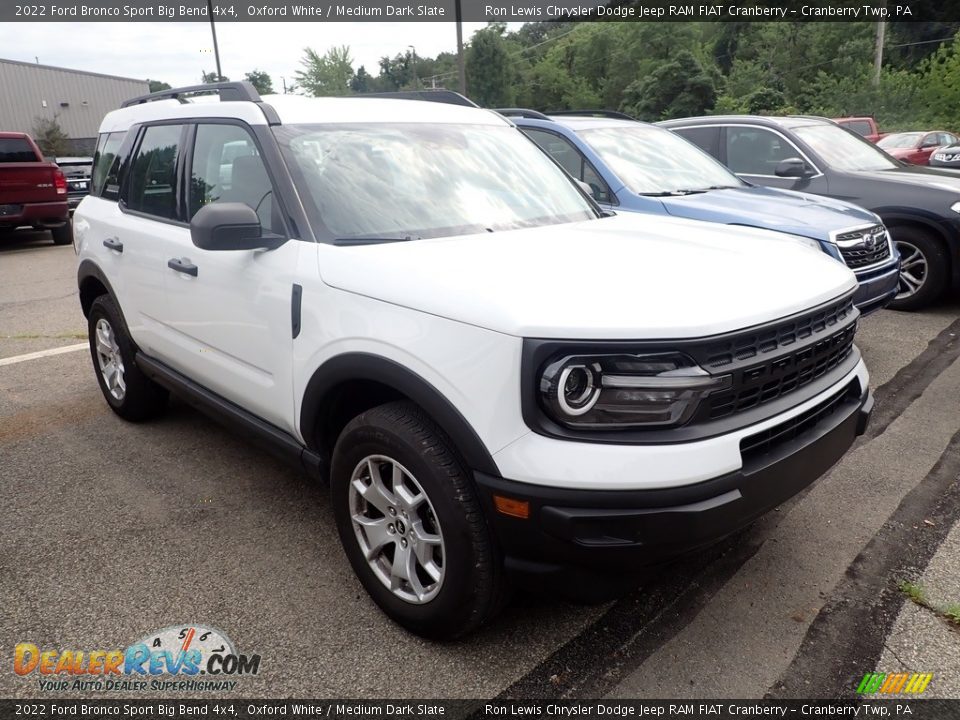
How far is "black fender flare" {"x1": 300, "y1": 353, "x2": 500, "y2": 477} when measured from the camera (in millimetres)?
2111

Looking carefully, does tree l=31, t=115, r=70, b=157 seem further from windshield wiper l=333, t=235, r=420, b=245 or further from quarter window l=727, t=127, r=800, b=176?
windshield wiper l=333, t=235, r=420, b=245

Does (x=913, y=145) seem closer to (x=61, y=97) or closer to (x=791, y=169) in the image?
(x=791, y=169)

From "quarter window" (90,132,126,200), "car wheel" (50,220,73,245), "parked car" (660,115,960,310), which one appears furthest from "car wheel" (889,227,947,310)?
"car wheel" (50,220,73,245)

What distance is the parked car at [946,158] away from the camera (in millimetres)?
13152

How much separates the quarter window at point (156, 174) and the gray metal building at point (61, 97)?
37.0 meters

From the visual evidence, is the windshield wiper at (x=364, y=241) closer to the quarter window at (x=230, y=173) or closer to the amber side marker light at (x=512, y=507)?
the quarter window at (x=230, y=173)

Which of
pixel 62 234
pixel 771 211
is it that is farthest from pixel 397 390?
pixel 62 234

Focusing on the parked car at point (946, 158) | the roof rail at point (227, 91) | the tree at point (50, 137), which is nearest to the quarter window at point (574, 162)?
the roof rail at point (227, 91)

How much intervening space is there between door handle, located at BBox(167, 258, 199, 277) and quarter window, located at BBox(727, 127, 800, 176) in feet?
20.2

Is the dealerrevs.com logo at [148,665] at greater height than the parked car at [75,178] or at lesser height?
lesser

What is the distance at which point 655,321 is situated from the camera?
2021mm

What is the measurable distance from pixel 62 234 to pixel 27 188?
136cm

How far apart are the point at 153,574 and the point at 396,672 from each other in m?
Answer: 1.21

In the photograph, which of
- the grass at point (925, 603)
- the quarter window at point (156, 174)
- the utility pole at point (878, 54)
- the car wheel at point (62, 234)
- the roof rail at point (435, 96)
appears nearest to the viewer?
the grass at point (925, 603)
